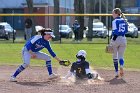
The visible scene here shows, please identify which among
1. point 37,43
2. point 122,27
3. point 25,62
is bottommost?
point 25,62

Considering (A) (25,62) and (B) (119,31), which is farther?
(B) (119,31)

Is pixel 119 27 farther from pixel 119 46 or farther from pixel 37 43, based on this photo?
pixel 37 43

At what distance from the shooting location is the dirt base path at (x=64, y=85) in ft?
32.3

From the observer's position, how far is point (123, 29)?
39.7 feet

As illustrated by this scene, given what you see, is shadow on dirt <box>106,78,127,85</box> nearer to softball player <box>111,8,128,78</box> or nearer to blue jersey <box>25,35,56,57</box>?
softball player <box>111,8,128,78</box>

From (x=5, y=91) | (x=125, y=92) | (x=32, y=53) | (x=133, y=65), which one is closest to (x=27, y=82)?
(x=32, y=53)

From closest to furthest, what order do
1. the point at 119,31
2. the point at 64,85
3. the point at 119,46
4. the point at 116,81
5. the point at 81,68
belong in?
1. the point at 64,85
2. the point at 81,68
3. the point at 116,81
4. the point at 119,31
5. the point at 119,46

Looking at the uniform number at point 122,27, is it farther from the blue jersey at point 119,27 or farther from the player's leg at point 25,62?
the player's leg at point 25,62

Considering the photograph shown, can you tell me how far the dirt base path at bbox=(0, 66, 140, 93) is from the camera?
9859mm

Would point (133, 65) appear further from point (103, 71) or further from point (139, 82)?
point (139, 82)

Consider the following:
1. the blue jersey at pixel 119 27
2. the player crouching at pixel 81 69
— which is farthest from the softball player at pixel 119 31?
the player crouching at pixel 81 69

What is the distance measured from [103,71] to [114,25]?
8.00 ft

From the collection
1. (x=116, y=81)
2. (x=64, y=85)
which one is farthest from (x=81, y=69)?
(x=116, y=81)

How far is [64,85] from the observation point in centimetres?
1072
